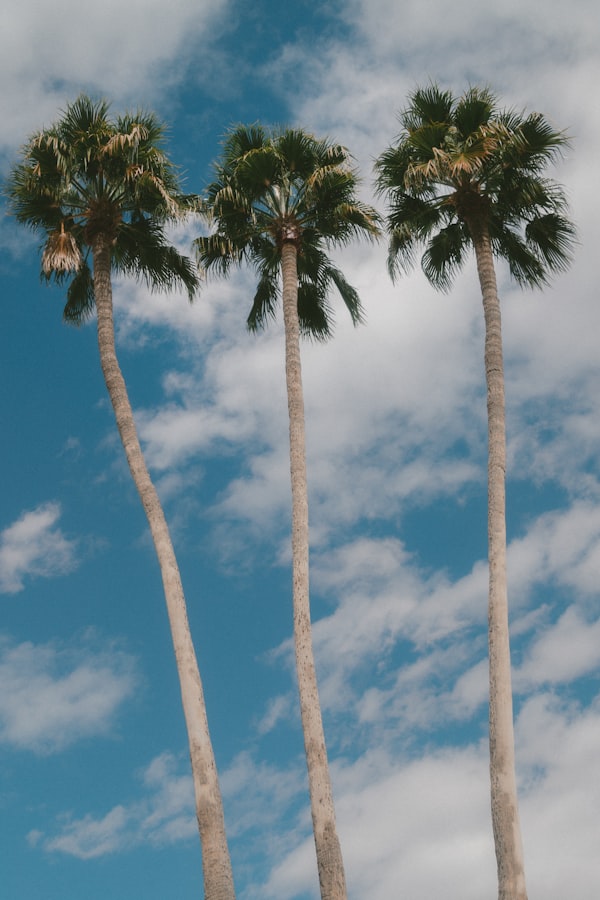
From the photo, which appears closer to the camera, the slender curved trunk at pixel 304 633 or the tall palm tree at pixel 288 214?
the slender curved trunk at pixel 304 633

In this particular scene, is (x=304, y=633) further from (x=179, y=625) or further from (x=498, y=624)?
(x=498, y=624)

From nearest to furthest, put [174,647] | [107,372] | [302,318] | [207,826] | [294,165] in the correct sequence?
[207,826], [174,647], [107,372], [294,165], [302,318]

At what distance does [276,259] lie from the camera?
22.9m

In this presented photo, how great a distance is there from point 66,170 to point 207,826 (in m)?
12.6

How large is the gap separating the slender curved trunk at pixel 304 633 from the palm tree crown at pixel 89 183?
3.10m

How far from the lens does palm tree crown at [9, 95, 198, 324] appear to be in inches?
805

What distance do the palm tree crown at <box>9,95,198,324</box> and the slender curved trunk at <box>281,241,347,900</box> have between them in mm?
3102

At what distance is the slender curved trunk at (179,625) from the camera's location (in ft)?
52.5

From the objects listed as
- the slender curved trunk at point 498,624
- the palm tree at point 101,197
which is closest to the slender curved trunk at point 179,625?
the palm tree at point 101,197

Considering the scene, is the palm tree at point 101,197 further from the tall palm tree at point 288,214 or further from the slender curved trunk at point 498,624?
the slender curved trunk at point 498,624

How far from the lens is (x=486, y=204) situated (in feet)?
69.3

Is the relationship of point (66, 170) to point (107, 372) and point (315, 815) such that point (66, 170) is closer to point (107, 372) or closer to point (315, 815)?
point (107, 372)

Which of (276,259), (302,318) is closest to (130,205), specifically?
(276,259)

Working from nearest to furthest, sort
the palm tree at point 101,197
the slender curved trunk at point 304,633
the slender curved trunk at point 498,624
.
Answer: the slender curved trunk at point 498,624
the slender curved trunk at point 304,633
the palm tree at point 101,197
